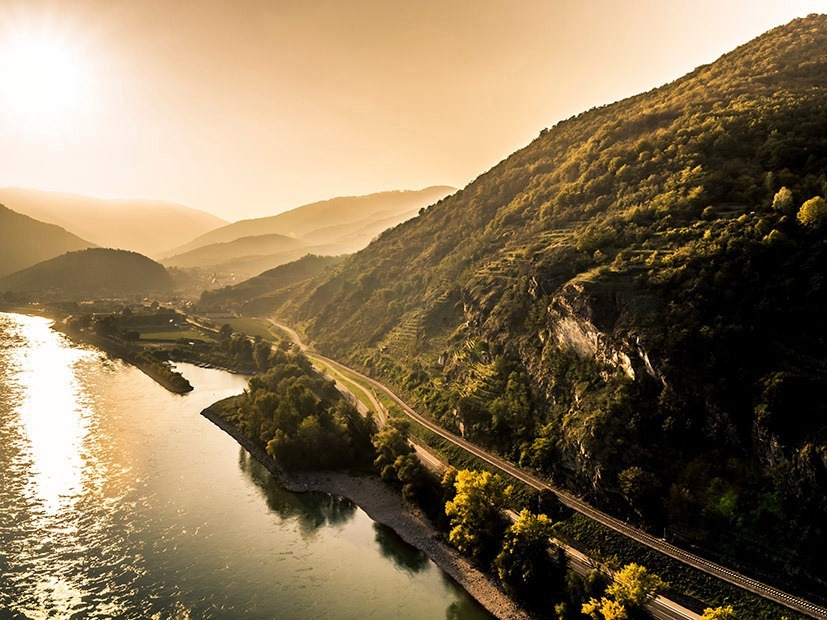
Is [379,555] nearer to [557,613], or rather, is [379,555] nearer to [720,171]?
[557,613]

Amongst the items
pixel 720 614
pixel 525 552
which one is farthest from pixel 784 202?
pixel 525 552

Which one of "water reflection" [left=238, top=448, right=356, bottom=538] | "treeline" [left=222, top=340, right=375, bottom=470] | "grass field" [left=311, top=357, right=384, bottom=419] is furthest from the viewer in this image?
"grass field" [left=311, top=357, right=384, bottom=419]

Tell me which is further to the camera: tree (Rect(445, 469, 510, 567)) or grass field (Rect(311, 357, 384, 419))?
grass field (Rect(311, 357, 384, 419))

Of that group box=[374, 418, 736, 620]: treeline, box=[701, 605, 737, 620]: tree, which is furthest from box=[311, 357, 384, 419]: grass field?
box=[701, 605, 737, 620]: tree

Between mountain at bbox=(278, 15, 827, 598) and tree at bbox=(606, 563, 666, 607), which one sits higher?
mountain at bbox=(278, 15, 827, 598)

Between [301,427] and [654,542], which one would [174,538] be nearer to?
[301,427]

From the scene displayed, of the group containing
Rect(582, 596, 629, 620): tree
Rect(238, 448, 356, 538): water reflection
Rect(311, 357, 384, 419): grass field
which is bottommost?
Rect(238, 448, 356, 538): water reflection

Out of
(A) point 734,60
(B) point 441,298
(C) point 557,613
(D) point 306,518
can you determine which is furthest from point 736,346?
(A) point 734,60

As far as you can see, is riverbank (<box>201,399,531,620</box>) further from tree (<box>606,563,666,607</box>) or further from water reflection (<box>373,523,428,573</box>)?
tree (<box>606,563,666,607</box>)
